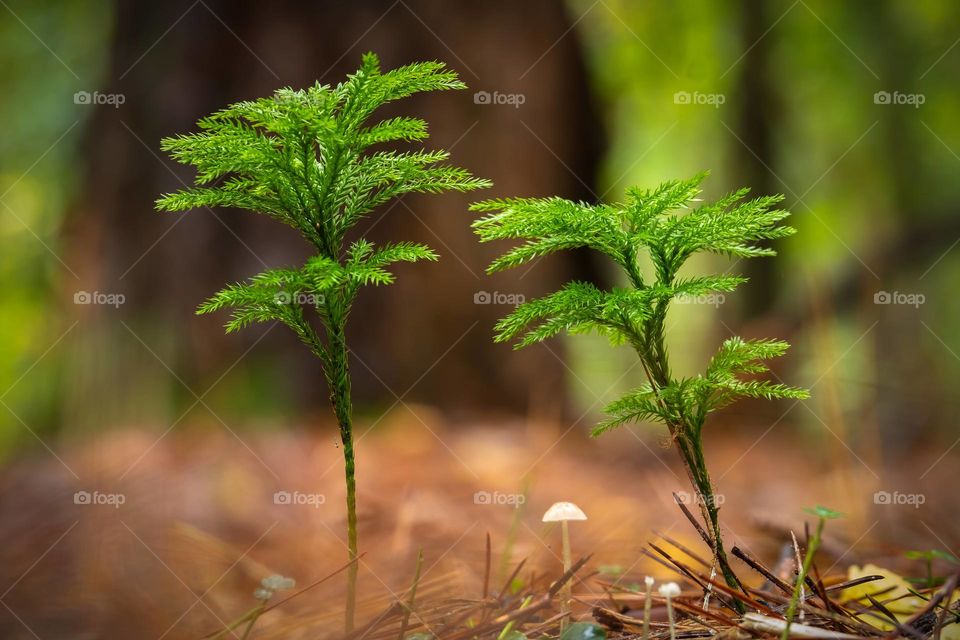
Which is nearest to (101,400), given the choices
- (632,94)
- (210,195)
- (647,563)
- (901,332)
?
(210,195)

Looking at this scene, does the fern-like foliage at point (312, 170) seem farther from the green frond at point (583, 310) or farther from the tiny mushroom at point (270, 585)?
the tiny mushroom at point (270, 585)

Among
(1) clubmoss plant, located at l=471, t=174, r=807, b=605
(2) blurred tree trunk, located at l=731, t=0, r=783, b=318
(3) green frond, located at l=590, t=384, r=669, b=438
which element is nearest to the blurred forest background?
(2) blurred tree trunk, located at l=731, t=0, r=783, b=318

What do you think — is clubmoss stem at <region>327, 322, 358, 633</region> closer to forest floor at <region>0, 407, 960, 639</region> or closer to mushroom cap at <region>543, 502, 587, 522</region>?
forest floor at <region>0, 407, 960, 639</region>

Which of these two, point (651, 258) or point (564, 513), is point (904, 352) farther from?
point (564, 513)

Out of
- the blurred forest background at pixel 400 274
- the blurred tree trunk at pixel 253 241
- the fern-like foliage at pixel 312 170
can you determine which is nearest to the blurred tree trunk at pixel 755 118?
the blurred forest background at pixel 400 274

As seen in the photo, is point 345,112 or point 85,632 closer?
point 345,112

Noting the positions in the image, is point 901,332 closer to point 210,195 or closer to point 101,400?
point 210,195

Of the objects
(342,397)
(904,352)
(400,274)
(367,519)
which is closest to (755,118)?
(904,352)
